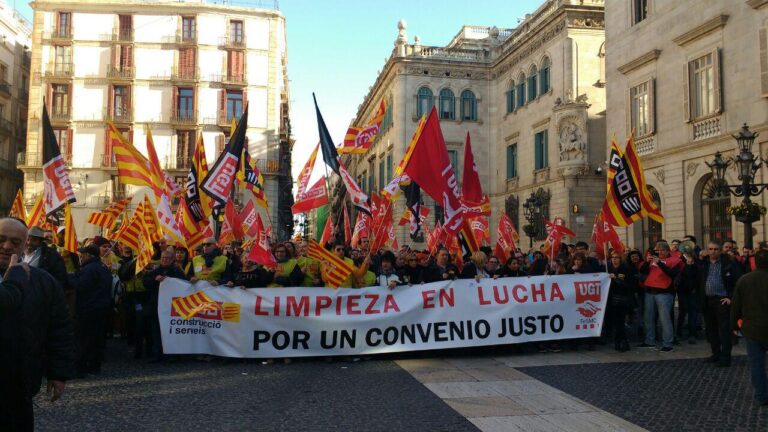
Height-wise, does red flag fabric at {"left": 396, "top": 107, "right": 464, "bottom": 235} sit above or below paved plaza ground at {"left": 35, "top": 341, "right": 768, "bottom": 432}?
above

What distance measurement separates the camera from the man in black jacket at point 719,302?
8.58 meters

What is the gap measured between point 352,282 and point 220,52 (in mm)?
37994

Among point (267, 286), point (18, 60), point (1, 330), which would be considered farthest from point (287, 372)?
point (18, 60)

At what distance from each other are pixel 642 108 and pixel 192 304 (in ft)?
64.9

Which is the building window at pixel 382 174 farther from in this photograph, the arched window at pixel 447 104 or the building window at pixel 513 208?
the building window at pixel 513 208

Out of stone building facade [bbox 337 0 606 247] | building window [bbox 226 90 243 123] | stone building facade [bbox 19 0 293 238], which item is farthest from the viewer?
building window [bbox 226 90 243 123]

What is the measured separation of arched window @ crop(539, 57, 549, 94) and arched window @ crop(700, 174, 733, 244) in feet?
44.2

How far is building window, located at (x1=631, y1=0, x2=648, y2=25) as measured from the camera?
23359 millimetres

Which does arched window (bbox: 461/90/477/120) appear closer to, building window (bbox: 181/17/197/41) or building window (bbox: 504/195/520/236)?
building window (bbox: 504/195/520/236)

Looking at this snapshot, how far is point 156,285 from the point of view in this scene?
929 cm

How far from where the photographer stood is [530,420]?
5930 mm

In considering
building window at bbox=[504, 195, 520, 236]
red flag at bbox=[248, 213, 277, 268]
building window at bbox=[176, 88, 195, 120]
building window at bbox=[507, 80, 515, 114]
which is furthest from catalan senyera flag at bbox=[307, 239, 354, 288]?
building window at bbox=[176, 88, 195, 120]

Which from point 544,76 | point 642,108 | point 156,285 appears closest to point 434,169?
point 156,285

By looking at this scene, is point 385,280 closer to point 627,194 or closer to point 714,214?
point 627,194
